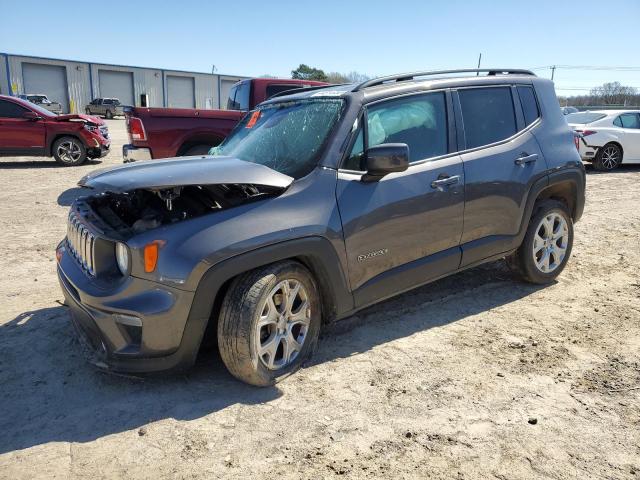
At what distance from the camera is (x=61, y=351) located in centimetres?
348

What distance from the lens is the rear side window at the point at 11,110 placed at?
1218cm

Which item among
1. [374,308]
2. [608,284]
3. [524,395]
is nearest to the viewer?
[524,395]

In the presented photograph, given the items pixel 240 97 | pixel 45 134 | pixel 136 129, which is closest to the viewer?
pixel 136 129

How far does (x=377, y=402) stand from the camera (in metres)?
2.91

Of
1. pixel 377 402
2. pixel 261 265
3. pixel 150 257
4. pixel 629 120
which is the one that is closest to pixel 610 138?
pixel 629 120

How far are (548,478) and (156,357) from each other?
205 centimetres

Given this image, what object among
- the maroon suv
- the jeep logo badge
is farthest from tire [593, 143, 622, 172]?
the maroon suv

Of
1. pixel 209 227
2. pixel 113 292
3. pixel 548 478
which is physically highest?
pixel 209 227

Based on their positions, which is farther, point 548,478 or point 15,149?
point 15,149

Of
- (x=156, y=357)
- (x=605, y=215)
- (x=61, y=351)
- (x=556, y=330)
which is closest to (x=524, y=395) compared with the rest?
(x=556, y=330)

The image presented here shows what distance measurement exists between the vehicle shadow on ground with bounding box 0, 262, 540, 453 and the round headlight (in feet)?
2.43

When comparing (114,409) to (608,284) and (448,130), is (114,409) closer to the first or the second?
(448,130)

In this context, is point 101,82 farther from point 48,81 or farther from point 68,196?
point 68,196

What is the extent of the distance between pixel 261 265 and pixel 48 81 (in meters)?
54.7
